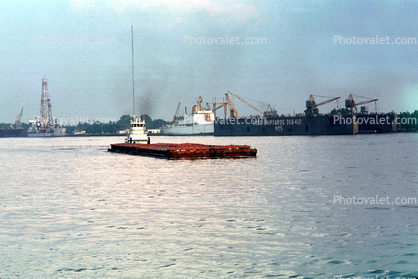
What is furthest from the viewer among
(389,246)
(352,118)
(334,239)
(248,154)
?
(352,118)

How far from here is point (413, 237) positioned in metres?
13.7

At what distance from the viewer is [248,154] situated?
199 ft

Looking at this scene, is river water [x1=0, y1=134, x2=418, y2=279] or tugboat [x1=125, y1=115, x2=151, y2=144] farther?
tugboat [x1=125, y1=115, x2=151, y2=144]

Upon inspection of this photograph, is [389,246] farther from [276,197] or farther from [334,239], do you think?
[276,197]

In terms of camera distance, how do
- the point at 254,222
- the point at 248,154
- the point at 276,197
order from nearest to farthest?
the point at 254,222 → the point at 276,197 → the point at 248,154

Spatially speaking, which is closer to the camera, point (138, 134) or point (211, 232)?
point (211, 232)

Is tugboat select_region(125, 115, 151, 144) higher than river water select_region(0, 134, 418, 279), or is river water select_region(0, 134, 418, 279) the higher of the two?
tugboat select_region(125, 115, 151, 144)

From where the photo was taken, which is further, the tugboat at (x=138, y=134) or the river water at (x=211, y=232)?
the tugboat at (x=138, y=134)

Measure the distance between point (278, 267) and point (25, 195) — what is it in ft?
61.0

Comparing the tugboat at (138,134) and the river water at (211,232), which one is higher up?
the tugboat at (138,134)

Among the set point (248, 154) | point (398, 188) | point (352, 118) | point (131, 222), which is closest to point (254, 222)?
point (131, 222)

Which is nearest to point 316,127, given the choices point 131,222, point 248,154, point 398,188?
point 248,154

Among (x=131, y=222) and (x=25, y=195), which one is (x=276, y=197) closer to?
(x=131, y=222)

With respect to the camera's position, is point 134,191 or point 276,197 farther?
point 134,191
